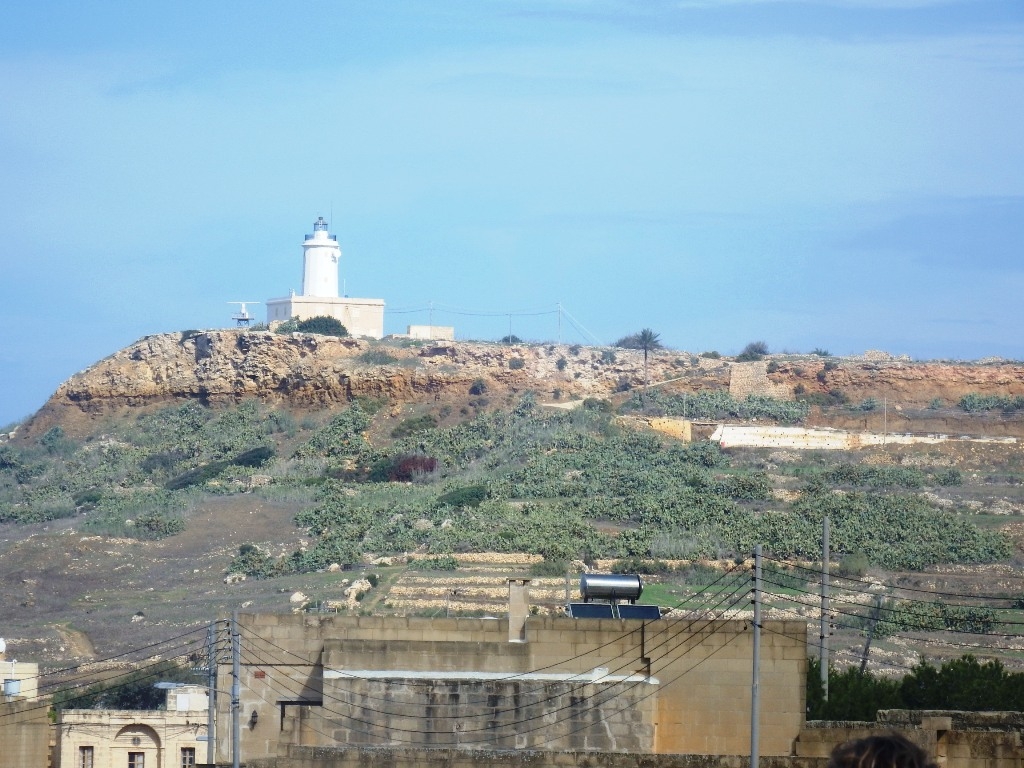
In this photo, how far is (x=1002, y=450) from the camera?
7675 cm

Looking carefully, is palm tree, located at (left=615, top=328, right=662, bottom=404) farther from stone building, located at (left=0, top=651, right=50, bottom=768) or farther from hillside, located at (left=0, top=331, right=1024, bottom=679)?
stone building, located at (left=0, top=651, right=50, bottom=768)

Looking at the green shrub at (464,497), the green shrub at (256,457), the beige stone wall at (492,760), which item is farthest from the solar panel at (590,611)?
the green shrub at (256,457)

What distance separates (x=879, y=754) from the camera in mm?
5785

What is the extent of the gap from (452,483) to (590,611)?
168ft

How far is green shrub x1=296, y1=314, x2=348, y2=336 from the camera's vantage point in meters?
95.4

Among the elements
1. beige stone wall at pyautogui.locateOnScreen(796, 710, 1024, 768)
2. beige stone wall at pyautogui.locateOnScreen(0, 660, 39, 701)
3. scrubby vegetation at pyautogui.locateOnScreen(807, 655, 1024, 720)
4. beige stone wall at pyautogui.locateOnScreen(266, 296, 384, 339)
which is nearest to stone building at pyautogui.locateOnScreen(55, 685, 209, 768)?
beige stone wall at pyautogui.locateOnScreen(0, 660, 39, 701)

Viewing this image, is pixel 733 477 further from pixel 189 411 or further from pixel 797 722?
pixel 797 722

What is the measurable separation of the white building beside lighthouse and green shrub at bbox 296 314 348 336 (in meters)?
2.21

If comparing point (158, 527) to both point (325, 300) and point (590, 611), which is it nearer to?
point (325, 300)

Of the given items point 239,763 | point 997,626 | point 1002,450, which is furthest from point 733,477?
point 239,763

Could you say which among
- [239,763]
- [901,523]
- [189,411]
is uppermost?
[189,411]

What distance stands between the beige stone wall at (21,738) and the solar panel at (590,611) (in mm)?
10401

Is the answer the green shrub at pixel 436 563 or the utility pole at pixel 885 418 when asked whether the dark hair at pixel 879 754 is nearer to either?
the green shrub at pixel 436 563

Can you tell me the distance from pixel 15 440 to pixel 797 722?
83707 millimetres
